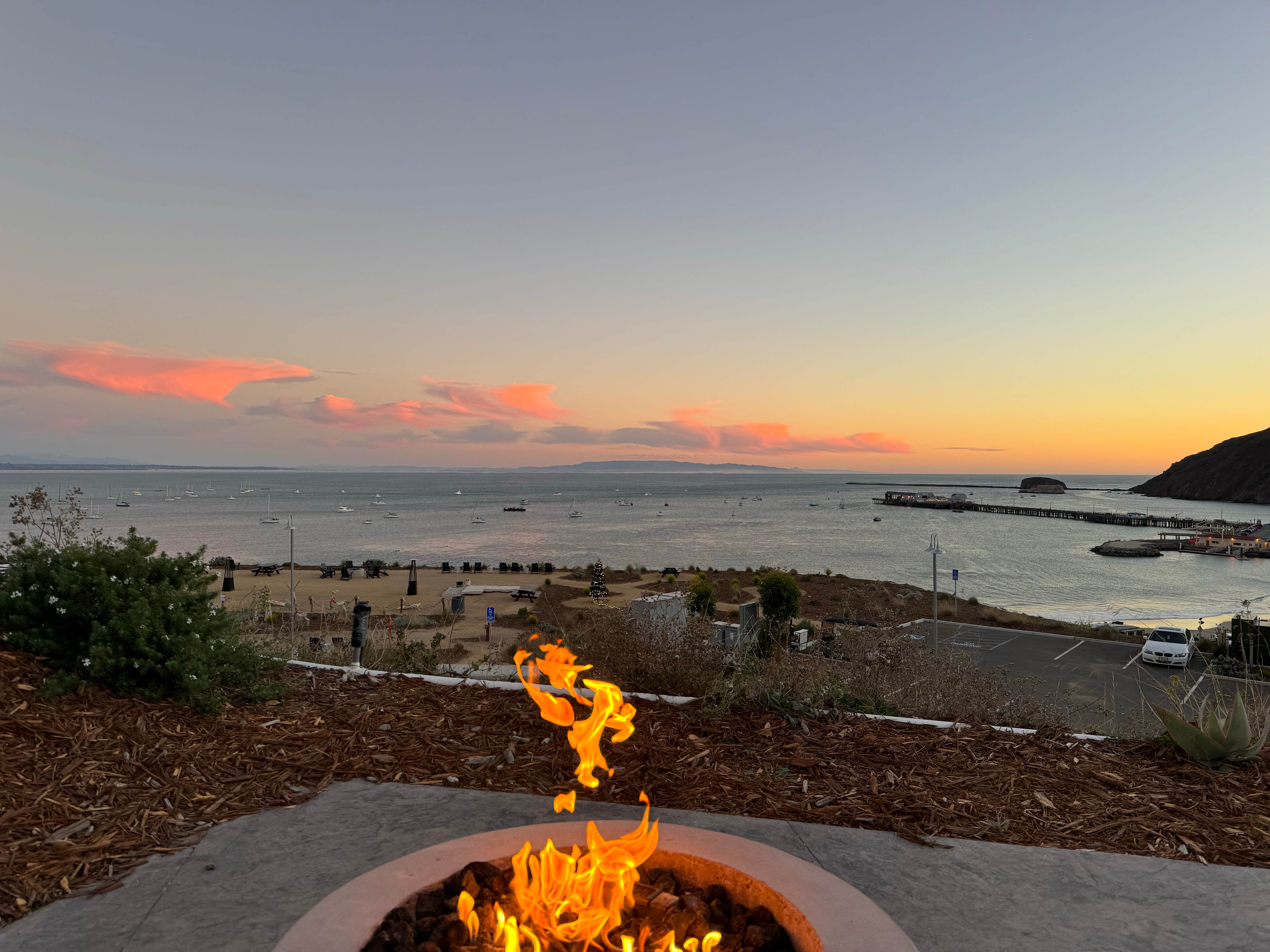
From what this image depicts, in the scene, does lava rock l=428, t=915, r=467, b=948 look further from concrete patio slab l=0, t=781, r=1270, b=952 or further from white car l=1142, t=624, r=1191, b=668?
white car l=1142, t=624, r=1191, b=668

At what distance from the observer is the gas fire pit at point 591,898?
6.79ft

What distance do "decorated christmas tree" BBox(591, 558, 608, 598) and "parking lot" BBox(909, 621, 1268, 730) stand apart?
14679 millimetres

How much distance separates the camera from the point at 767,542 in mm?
82688

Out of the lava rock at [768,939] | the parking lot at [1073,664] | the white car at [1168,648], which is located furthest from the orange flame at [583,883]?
the white car at [1168,648]

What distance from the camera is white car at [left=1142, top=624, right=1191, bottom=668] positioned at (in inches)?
883

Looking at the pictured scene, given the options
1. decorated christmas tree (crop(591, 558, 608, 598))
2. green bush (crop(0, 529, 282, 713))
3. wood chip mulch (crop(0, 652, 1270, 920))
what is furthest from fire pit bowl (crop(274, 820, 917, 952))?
decorated christmas tree (crop(591, 558, 608, 598))

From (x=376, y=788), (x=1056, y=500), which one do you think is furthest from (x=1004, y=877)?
(x=1056, y=500)

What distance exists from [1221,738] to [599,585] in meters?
32.3

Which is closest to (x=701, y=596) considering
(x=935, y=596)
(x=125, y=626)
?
(x=935, y=596)

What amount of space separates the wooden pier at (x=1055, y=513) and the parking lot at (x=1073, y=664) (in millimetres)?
98634

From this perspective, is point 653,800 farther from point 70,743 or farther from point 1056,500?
point 1056,500

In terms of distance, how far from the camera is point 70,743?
3.84 metres

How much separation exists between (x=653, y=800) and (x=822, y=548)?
77160 mm

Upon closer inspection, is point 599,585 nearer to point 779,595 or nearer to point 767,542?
point 779,595
